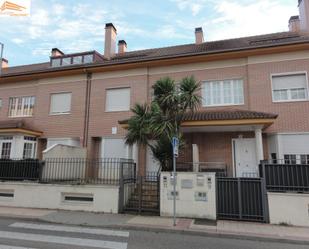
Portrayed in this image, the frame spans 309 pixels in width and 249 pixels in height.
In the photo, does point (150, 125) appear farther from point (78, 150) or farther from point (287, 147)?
point (287, 147)

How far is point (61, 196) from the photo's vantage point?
9906mm

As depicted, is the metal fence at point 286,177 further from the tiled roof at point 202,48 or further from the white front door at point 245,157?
the tiled roof at point 202,48

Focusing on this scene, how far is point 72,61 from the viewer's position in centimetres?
1745

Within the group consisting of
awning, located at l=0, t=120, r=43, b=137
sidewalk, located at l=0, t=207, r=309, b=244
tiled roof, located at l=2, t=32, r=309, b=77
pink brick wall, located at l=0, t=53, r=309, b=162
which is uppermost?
tiled roof, located at l=2, t=32, r=309, b=77

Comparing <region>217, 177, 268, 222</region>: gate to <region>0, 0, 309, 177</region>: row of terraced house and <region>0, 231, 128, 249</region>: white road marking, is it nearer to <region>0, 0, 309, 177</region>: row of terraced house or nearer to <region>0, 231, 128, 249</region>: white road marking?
<region>0, 0, 309, 177</region>: row of terraced house

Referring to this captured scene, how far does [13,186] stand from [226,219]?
8524 millimetres

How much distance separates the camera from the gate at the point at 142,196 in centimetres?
935

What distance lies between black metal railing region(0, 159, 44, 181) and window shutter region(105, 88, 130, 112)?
5335 mm

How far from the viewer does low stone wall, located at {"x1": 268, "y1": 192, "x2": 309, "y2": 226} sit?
8.00 meters

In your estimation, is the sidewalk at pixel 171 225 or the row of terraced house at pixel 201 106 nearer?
the sidewalk at pixel 171 225

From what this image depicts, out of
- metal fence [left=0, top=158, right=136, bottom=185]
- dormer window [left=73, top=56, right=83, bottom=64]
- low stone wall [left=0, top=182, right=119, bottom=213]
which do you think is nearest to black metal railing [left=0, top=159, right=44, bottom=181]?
metal fence [left=0, top=158, right=136, bottom=185]

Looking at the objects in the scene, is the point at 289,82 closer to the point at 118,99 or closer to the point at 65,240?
the point at 118,99

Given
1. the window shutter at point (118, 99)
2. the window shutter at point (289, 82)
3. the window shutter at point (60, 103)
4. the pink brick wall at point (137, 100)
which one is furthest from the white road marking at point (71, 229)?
the window shutter at point (289, 82)

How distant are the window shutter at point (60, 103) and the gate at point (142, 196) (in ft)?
24.3
